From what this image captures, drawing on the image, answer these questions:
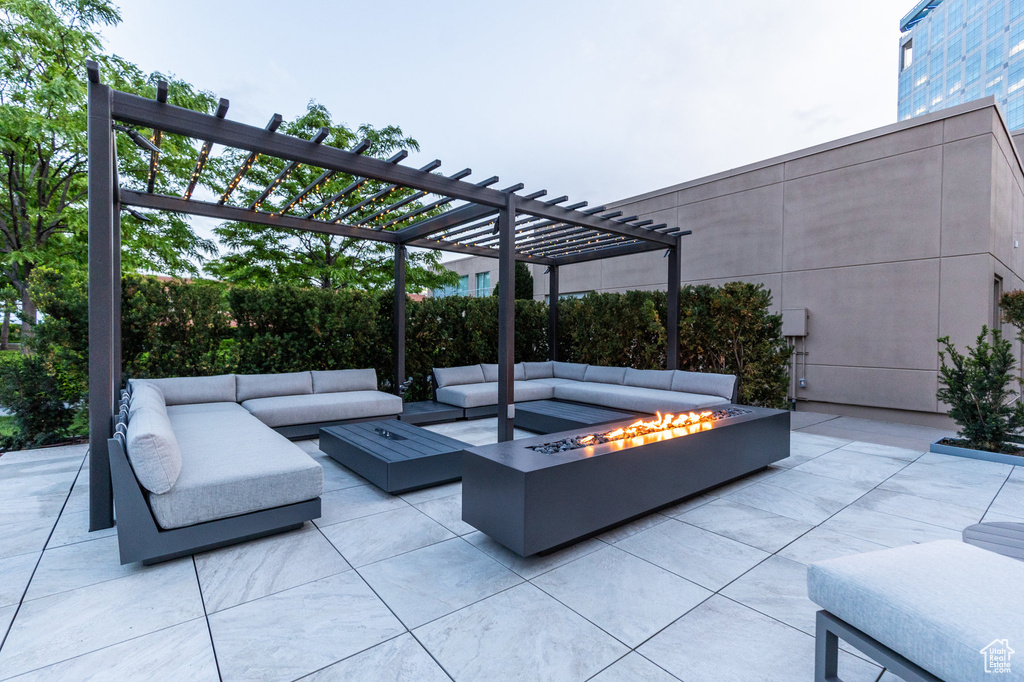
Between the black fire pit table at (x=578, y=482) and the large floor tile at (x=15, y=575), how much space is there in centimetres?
220

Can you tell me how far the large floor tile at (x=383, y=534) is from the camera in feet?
8.98

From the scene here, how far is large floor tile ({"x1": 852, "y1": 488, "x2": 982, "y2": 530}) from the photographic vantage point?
322 cm

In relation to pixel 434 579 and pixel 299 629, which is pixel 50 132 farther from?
pixel 434 579

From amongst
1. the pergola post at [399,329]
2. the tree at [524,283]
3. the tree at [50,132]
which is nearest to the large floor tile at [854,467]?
the pergola post at [399,329]

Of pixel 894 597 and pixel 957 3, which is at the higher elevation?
pixel 957 3

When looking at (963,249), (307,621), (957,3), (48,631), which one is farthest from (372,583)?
(957,3)

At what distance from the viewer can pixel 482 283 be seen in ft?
77.3

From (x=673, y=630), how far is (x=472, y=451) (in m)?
1.39

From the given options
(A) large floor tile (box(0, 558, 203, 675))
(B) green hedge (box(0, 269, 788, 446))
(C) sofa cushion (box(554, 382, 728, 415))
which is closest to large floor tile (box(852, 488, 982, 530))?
(C) sofa cushion (box(554, 382, 728, 415))

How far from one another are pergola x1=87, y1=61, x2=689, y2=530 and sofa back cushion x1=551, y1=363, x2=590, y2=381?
582mm

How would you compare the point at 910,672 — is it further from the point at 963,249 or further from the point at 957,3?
the point at 957,3

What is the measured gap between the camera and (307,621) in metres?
2.06

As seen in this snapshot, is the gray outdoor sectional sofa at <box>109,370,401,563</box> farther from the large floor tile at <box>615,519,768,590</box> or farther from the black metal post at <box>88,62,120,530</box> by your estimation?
the large floor tile at <box>615,519,768,590</box>

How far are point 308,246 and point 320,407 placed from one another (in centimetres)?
686
